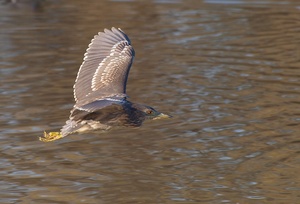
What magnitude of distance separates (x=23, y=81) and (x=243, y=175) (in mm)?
4870

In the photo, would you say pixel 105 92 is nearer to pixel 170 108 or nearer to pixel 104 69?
pixel 104 69

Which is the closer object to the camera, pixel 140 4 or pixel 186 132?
pixel 186 132

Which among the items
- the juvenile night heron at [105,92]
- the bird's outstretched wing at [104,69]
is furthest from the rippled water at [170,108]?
the bird's outstretched wing at [104,69]

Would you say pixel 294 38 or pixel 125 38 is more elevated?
pixel 125 38

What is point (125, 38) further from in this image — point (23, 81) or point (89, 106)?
point (23, 81)

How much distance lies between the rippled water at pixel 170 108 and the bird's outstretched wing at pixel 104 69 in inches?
33.9

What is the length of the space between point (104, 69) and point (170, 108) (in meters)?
2.62

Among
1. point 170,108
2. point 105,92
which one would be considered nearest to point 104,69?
point 105,92

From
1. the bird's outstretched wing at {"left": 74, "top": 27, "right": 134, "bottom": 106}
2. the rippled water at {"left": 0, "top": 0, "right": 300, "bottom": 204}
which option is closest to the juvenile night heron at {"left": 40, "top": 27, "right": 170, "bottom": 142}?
the bird's outstretched wing at {"left": 74, "top": 27, "right": 134, "bottom": 106}

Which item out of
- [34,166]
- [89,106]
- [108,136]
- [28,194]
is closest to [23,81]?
[108,136]

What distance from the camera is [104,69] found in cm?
777

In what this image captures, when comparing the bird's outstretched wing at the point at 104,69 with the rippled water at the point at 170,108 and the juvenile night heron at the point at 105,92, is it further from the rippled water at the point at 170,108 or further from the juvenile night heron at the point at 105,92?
the rippled water at the point at 170,108

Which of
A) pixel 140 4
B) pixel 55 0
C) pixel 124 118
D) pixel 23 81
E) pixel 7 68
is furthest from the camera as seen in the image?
pixel 55 0

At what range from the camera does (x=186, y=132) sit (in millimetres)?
9289
